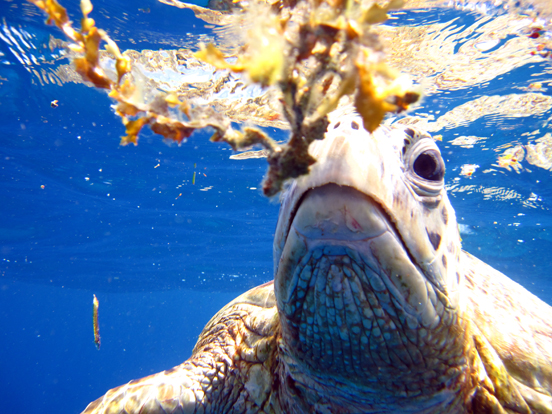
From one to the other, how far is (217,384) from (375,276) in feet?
6.22

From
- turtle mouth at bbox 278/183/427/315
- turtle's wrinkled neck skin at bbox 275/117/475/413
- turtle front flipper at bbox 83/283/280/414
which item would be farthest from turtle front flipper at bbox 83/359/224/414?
turtle mouth at bbox 278/183/427/315

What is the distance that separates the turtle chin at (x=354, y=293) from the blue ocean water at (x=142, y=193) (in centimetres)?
613

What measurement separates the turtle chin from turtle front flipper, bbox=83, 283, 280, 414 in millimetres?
950

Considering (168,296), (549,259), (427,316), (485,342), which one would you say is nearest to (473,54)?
(485,342)

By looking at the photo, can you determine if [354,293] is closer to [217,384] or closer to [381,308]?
[381,308]

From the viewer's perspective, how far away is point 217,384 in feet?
8.32

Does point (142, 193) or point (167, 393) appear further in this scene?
point (142, 193)

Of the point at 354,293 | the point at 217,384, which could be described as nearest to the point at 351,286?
the point at 354,293

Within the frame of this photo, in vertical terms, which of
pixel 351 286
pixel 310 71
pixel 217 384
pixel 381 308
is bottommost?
pixel 217 384

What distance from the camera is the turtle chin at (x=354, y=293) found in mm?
1188

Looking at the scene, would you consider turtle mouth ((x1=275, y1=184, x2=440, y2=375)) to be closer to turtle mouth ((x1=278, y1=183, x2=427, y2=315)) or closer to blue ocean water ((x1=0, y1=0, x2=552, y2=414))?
turtle mouth ((x1=278, y1=183, x2=427, y2=315))

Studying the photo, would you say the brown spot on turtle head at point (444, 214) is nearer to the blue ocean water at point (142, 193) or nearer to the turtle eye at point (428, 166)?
the turtle eye at point (428, 166)

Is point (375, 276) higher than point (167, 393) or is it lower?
higher

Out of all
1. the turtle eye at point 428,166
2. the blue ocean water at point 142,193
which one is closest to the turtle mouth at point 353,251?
the turtle eye at point 428,166
